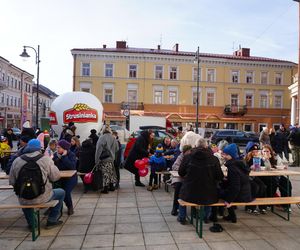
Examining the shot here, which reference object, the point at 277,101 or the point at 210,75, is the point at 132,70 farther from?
the point at 277,101

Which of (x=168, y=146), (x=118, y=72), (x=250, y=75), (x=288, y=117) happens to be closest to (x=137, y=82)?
(x=118, y=72)

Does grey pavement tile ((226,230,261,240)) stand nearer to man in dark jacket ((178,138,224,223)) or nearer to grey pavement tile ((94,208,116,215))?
man in dark jacket ((178,138,224,223))

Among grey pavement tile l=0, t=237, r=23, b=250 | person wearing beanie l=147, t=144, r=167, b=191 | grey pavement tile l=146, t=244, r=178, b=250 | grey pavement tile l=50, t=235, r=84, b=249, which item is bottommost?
grey pavement tile l=0, t=237, r=23, b=250

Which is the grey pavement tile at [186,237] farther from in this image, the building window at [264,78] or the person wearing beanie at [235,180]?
the building window at [264,78]

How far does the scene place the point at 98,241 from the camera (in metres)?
5.00

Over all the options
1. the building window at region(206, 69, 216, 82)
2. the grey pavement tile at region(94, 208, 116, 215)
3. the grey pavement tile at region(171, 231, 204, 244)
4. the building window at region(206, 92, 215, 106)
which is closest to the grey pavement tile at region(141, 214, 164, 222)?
the grey pavement tile at region(94, 208, 116, 215)

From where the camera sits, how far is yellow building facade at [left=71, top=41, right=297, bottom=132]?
42750mm

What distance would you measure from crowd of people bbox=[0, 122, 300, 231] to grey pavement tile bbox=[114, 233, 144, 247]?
3.32 feet

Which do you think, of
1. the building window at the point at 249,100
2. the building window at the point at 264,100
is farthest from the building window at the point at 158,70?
the building window at the point at 264,100

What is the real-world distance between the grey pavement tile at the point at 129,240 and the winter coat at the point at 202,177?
1002 millimetres

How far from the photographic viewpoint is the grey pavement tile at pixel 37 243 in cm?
475

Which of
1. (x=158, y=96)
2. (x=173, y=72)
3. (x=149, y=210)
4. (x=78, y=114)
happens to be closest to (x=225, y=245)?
(x=149, y=210)

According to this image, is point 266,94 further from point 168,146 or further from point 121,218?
point 121,218

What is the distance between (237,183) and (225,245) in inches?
42.6
